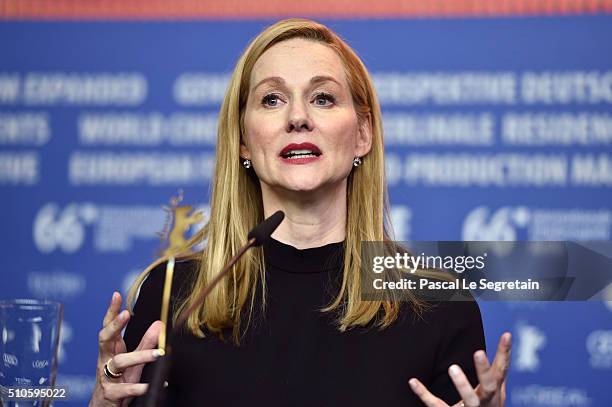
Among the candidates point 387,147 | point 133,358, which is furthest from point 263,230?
point 387,147

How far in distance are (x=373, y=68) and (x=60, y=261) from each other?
1100 millimetres

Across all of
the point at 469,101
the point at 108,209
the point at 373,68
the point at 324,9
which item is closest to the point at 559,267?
Answer: the point at 469,101

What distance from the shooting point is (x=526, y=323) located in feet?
8.95

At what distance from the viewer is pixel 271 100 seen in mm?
1854

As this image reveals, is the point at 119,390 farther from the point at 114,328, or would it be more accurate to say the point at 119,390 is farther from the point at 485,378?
the point at 485,378

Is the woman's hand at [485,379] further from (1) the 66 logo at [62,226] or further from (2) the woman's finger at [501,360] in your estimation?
(1) the 66 logo at [62,226]

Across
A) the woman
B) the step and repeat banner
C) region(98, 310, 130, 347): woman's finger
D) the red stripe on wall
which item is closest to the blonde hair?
the woman

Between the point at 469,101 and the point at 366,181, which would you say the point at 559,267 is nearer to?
the point at 469,101

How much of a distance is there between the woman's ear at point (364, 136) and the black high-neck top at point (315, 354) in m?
0.21

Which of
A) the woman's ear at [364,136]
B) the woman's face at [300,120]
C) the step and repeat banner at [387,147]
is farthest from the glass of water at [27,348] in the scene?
the step and repeat banner at [387,147]

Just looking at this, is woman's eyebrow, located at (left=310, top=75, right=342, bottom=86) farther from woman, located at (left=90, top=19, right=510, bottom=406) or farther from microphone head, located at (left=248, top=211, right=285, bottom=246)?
microphone head, located at (left=248, top=211, right=285, bottom=246)

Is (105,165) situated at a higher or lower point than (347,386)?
higher

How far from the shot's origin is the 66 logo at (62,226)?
292 cm

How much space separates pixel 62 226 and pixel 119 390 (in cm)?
149
